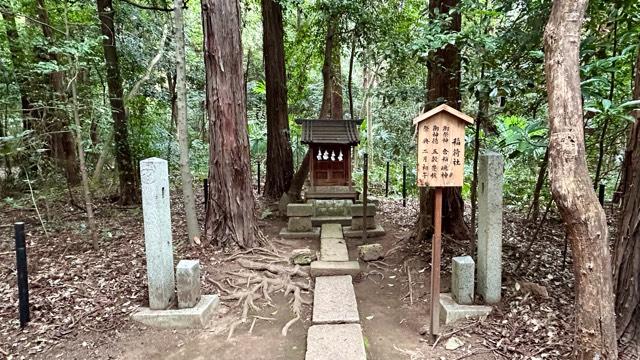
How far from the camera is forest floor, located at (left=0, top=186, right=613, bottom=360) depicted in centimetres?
338

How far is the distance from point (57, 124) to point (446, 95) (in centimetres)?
583

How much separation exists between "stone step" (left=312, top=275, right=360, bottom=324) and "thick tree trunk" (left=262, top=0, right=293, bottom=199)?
435 centimetres

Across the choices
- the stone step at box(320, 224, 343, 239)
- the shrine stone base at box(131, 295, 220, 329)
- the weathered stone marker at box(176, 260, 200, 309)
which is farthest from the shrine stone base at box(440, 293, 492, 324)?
the stone step at box(320, 224, 343, 239)

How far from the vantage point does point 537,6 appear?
3857 mm

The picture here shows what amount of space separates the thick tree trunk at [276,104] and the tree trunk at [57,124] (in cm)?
380

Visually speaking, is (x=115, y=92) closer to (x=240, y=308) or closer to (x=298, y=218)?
(x=298, y=218)

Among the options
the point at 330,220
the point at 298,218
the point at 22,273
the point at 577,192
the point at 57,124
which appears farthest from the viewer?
the point at 330,220

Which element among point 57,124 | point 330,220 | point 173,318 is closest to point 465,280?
point 173,318

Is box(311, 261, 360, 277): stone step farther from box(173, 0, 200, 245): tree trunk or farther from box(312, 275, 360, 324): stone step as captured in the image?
box(173, 0, 200, 245): tree trunk

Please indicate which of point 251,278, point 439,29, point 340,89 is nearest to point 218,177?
point 251,278

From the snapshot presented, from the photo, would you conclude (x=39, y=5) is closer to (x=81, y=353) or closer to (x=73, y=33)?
(x=73, y=33)

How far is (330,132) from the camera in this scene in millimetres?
7371

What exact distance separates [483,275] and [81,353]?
359cm

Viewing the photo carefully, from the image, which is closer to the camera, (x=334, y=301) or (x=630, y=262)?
(x=630, y=262)
